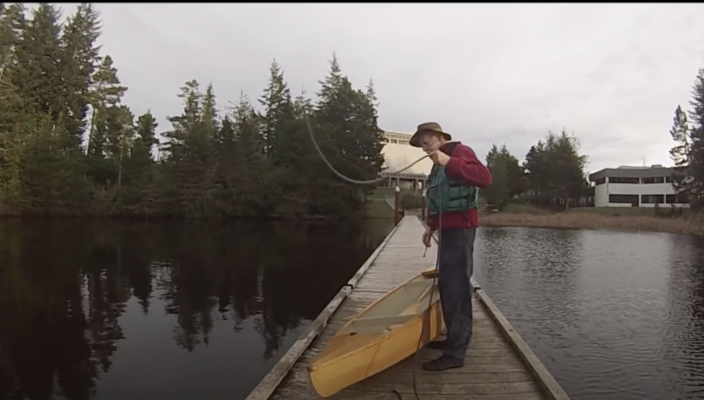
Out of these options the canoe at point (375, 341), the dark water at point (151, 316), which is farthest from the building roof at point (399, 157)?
the canoe at point (375, 341)

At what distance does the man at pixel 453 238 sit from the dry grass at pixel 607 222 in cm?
2910

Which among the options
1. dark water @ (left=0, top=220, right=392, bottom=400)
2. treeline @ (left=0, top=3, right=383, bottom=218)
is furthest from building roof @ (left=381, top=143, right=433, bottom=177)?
dark water @ (left=0, top=220, right=392, bottom=400)

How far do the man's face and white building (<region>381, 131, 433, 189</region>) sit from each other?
33.8m

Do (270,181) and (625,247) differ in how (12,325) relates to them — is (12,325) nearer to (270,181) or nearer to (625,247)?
(625,247)

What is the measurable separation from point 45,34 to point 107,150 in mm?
10153

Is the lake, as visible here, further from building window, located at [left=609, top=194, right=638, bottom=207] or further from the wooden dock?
building window, located at [left=609, top=194, right=638, bottom=207]

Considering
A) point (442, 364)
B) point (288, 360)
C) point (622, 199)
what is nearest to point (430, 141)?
point (442, 364)

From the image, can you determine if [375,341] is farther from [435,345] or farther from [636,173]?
[636,173]

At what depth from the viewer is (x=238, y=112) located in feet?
160

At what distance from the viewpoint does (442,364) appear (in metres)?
3.93

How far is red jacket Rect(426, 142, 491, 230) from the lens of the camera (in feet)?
11.5

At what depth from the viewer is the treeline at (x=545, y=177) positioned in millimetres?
50281

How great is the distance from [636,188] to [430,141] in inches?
2280

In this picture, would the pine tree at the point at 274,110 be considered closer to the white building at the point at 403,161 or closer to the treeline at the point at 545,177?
the white building at the point at 403,161
